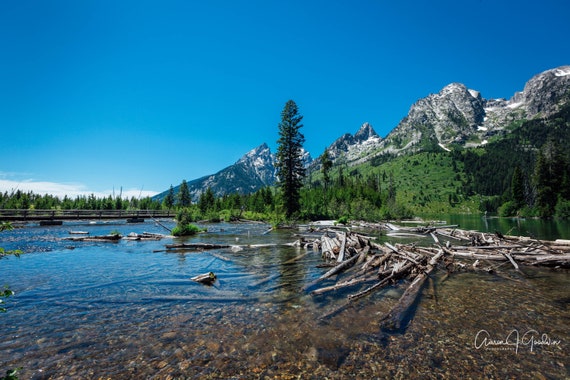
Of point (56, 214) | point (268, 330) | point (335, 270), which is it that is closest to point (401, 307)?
point (268, 330)

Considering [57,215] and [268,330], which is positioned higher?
[57,215]

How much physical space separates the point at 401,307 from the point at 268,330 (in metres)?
4.30

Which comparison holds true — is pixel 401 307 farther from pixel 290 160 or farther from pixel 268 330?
pixel 290 160

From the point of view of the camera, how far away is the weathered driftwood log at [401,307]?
23.2 feet

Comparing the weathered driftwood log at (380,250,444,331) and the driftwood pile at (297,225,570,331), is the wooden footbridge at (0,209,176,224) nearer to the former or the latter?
the driftwood pile at (297,225,570,331)

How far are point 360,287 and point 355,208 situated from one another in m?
48.5

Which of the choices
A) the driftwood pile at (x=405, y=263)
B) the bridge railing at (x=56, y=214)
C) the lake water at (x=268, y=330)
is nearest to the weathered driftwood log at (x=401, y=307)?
the driftwood pile at (x=405, y=263)

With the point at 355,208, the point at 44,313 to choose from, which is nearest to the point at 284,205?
the point at 355,208

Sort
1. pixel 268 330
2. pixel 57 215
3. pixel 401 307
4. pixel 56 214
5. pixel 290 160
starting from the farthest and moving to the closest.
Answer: pixel 56 214 < pixel 57 215 < pixel 290 160 < pixel 401 307 < pixel 268 330

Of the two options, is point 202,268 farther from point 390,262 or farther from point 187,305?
point 390,262

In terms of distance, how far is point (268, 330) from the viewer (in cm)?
683

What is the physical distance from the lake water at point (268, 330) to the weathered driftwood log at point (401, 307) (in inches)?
11.4

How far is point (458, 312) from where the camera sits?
803 centimetres

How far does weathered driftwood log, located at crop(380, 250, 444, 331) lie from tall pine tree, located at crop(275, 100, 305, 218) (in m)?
37.4
